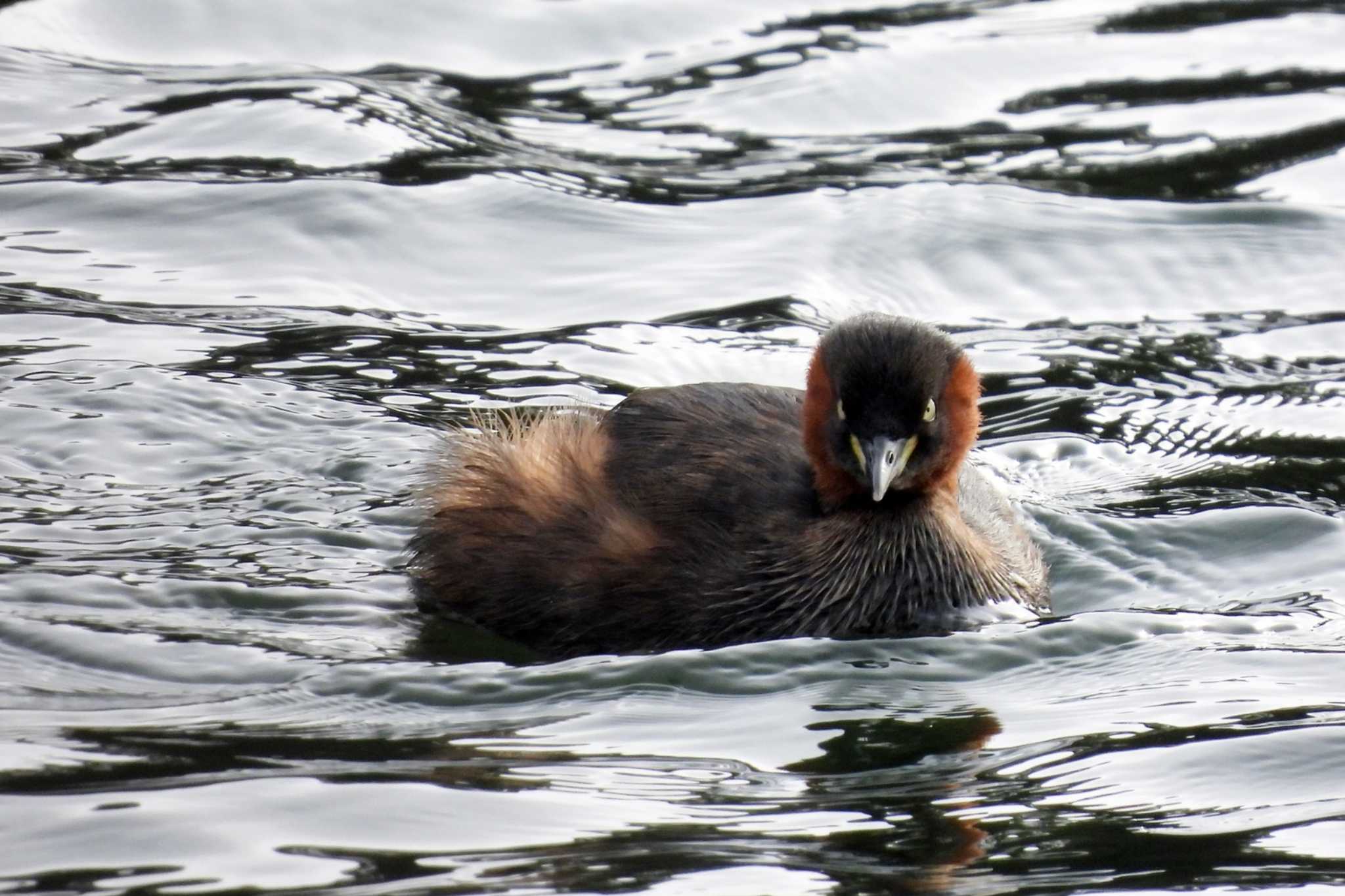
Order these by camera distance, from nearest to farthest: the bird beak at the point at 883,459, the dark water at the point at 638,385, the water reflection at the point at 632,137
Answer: the dark water at the point at 638,385, the bird beak at the point at 883,459, the water reflection at the point at 632,137

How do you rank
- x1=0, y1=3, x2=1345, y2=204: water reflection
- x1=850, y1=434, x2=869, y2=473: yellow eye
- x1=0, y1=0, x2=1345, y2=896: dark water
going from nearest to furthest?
x1=0, y1=0, x2=1345, y2=896: dark water < x1=850, y1=434, x2=869, y2=473: yellow eye < x1=0, y1=3, x2=1345, y2=204: water reflection

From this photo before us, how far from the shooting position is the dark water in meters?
5.12

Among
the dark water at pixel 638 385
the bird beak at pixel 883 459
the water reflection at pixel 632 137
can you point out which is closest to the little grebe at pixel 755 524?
the bird beak at pixel 883 459

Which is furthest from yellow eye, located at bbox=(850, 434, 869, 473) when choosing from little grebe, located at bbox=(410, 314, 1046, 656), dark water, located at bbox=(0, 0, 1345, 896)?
dark water, located at bbox=(0, 0, 1345, 896)

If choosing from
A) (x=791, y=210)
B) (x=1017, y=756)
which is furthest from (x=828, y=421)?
(x=791, y=210)

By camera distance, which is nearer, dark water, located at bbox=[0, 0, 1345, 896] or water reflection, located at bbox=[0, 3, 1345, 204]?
dark water, located at bbox=[0, 0, 1345, 896]

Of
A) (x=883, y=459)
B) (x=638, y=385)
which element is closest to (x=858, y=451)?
(x=883, y=459)

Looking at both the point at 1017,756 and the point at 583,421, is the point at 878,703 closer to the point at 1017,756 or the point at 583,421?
the point at 1017,756

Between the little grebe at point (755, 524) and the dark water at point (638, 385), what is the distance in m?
0.24

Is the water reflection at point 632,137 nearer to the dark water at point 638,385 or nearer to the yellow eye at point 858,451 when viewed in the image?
the dark water at point 638,385

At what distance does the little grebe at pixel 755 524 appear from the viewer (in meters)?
6.69

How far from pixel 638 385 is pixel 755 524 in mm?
2321

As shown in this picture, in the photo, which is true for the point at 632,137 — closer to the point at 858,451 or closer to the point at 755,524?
the point at 755,524

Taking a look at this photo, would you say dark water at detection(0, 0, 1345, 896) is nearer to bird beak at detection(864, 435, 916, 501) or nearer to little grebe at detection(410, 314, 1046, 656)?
little grebe at detection(410, 314, 1046, 656)
